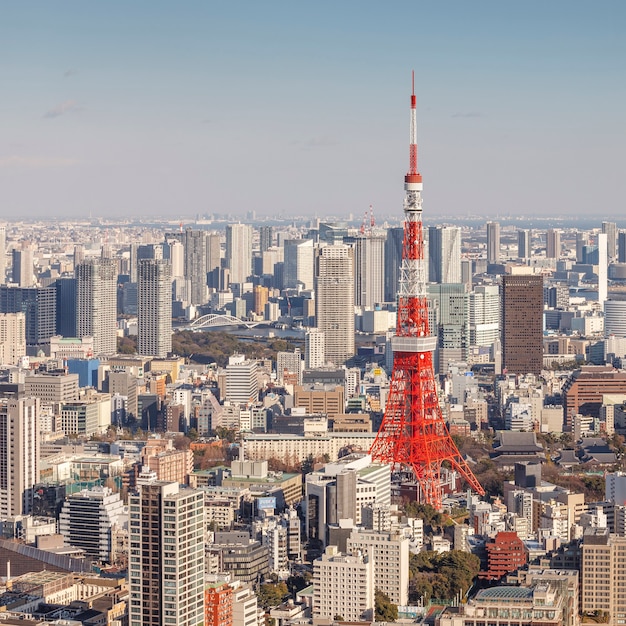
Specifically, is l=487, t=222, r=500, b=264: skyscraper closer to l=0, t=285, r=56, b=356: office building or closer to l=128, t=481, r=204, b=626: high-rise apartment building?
l=0, t=285, r=56, b=356: office building

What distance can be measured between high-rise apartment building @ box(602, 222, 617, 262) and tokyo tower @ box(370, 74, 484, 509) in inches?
1317

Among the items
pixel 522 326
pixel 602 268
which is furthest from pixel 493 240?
pixel 522 326

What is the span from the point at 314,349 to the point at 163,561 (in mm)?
20276

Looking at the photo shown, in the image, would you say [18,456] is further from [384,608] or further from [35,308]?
[35,308]

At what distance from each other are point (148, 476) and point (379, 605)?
4699 millimetres

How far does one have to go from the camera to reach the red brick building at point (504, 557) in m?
14.6

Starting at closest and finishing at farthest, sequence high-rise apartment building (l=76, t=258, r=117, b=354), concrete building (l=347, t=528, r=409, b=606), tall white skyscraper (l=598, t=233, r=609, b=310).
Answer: concrete building (l=347, t=528, r=409, b=606)
high-rise apartment building (l=76, t=258, r=117, b=354)
tall white skyscraper (l=598, t=233, r=609, b=310)

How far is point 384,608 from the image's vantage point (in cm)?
1334

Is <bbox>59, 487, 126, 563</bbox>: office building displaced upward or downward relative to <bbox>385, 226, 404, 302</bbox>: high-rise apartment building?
downward

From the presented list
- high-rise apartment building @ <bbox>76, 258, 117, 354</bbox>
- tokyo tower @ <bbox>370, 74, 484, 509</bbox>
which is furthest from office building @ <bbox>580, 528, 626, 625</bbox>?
high-rise apartment building @ <bbox>76, 258, 117, 354</bbox>

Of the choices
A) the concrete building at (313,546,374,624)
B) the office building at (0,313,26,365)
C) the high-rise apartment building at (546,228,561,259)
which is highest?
the high-rise apartment building at (546,228,561,259)

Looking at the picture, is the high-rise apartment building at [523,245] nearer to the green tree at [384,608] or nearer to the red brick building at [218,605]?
the green tree at [384,608]

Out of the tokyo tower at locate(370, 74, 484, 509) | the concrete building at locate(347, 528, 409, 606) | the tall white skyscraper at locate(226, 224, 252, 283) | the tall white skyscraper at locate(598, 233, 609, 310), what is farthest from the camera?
the tall white skyscraper at locate(226, 224, 252, 283)

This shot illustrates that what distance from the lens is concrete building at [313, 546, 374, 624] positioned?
13203 mm
